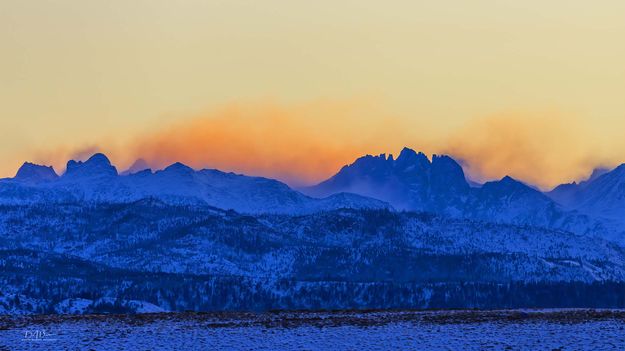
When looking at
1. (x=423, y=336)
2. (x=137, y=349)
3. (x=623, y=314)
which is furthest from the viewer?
(x=623, y=314)

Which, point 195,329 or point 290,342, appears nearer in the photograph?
point 290,342

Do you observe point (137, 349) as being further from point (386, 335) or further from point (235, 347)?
point (386, 335)

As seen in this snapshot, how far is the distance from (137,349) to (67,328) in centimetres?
1122

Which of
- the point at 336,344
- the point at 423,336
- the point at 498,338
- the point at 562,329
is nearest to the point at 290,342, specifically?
the point at 336,344

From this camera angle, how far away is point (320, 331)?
70.9m

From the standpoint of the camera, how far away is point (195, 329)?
72438 millimetres

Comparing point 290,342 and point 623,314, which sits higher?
point 623,314

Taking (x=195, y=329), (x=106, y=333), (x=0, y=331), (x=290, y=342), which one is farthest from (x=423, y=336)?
(x=0, y=331)

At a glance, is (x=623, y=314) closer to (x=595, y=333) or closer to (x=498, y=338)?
(x=595, y=333)

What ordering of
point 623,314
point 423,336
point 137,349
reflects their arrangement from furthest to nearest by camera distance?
1. point 623,314
2. point 423,336
3. point 137,349

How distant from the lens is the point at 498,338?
66688 millimetres

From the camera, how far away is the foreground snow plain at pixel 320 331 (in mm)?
64750

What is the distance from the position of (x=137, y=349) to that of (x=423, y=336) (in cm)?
1869

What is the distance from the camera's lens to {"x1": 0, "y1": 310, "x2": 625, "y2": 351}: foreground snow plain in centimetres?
6475
